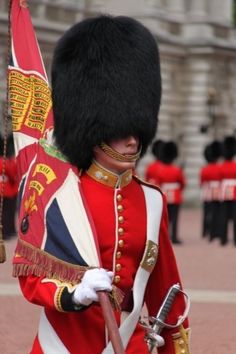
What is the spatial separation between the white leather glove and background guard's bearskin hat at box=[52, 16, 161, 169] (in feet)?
1.72

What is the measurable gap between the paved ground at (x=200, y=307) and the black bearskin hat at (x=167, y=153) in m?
2.96

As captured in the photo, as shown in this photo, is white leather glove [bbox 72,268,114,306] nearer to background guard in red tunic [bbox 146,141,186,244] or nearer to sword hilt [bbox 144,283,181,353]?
sword hilt [bbox 144,283,181,353]

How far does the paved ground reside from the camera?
9141 mm

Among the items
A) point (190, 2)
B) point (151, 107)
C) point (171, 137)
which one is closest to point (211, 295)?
point (151, 107)

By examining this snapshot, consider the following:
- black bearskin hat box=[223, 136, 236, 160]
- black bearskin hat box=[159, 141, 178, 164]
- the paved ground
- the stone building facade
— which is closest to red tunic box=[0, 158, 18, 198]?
the paved ground

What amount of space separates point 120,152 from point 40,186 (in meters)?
0.29

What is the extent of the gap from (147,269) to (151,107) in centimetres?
58

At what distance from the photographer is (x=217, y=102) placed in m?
38.6

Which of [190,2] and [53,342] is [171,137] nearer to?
[190,2]

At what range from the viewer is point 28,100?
488 centimetres

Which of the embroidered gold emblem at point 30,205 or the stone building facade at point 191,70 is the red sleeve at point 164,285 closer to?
the embroidered gold emblem at point 30,205

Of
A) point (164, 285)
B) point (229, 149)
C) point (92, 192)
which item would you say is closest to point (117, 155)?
point (92, 192)

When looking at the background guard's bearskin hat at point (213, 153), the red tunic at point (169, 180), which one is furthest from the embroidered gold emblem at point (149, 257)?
the background guard's bearskin hat at point (213, 153)

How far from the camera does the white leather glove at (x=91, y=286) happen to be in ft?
14.1
